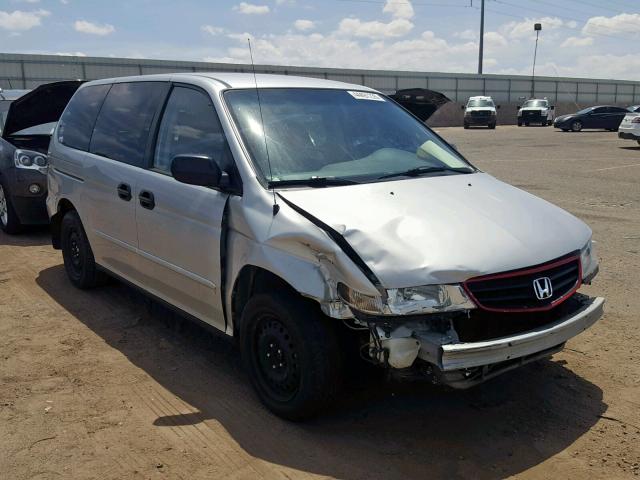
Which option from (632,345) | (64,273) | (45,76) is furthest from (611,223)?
(45,76)

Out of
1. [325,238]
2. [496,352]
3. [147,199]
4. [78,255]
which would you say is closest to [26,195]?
[78,255]

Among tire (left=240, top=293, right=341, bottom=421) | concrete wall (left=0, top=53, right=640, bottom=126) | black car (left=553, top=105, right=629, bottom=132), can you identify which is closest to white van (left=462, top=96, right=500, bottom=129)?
concrete wall (left=0, top=53, right=640, bottom=126)

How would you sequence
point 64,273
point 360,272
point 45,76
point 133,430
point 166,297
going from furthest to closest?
1. point 45,76
2. point 64,273
3. point 166,297
4. point 133,430
5. point 360,272

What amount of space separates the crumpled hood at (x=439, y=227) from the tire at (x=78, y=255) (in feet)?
9.07

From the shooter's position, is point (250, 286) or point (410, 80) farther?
point (410, 80)

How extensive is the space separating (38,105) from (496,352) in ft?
24.2

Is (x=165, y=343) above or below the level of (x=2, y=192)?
below

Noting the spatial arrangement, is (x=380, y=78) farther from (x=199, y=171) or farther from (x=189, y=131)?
(x=199, y=171)

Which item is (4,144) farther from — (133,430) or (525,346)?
(525,346)

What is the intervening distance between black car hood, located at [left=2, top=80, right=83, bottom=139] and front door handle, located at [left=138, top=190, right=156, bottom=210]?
170 inches

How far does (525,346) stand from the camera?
3031mm

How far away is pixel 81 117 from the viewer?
564cm

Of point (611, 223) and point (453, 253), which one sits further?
point (611, 223)

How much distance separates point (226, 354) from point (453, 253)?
2003mm
